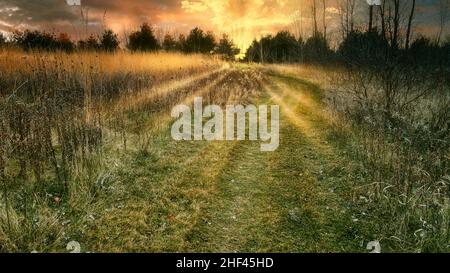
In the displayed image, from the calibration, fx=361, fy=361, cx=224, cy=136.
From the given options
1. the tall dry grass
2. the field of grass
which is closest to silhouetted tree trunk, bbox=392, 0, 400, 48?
the tall dry grass

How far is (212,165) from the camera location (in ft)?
20.5

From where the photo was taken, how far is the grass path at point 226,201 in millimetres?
4035

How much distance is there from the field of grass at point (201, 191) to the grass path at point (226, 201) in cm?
2

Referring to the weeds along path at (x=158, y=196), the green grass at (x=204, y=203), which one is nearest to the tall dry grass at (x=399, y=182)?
the green grass at (x=204, y=203)

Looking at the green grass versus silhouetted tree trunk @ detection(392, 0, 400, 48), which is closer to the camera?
the green grass

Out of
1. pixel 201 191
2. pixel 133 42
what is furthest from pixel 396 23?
pixel 133 42

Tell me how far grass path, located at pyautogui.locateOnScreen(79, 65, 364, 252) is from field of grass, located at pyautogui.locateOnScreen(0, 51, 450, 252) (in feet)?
0.06

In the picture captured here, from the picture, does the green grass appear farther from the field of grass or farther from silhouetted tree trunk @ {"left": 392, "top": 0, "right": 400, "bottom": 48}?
silhouetted tree trunk @ {"left": 392, "top": 0, "right": 400, "bottom": 48}

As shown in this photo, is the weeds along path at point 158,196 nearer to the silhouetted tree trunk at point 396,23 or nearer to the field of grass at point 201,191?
the field of grass at point 201,191

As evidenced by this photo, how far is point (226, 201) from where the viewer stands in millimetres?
4988

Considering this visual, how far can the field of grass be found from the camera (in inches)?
156
